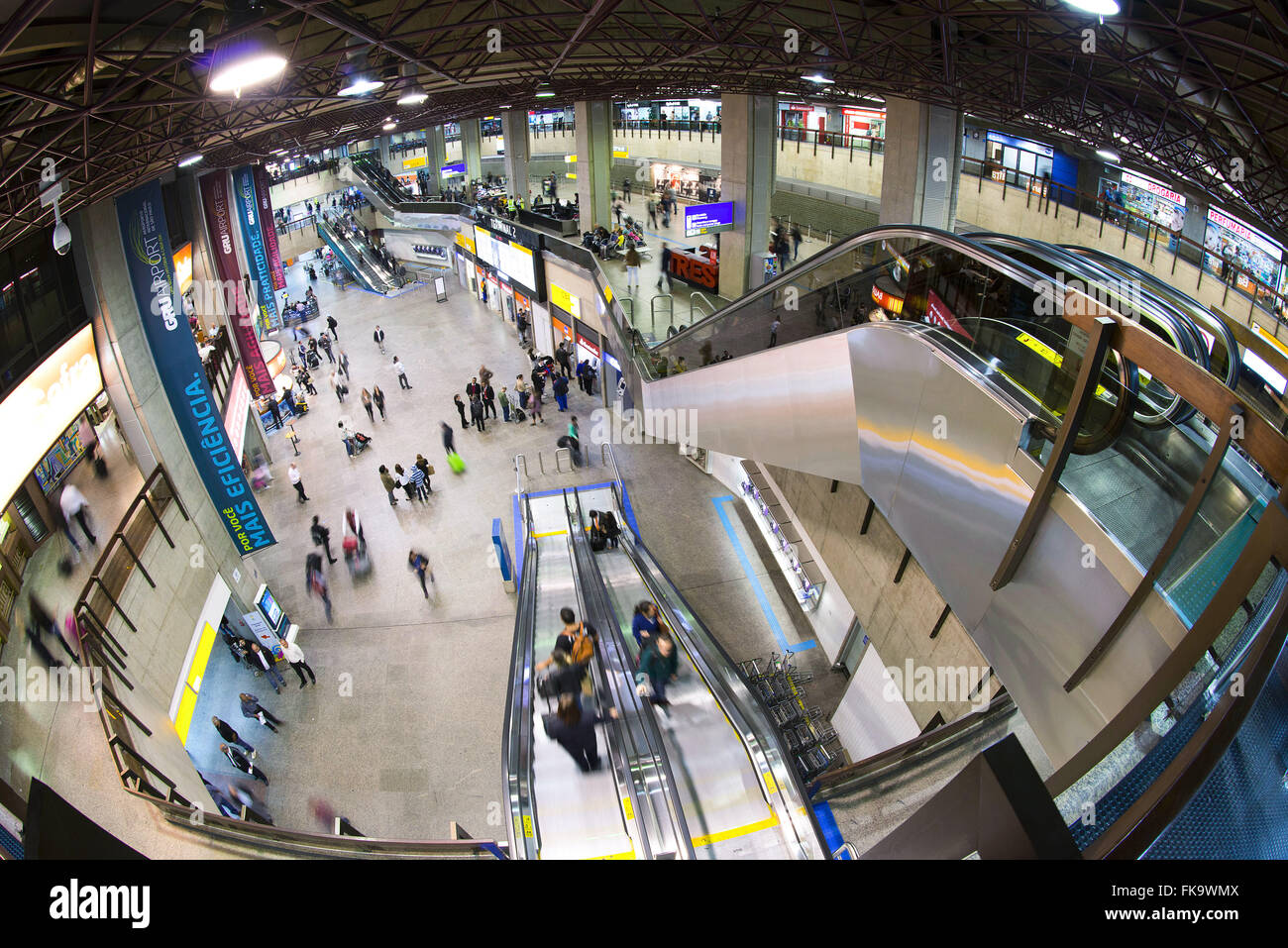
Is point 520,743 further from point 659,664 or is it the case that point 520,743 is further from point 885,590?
point 885,590

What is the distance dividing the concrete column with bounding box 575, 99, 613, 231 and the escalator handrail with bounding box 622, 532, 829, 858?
1923 cm

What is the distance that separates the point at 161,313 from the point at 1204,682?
1307 centimetres

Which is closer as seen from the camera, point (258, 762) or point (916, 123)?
point (258, 762)

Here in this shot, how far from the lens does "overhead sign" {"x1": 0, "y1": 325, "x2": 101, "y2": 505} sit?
25.9ft

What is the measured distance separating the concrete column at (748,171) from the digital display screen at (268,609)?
15.8 metres

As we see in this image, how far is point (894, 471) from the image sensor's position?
7.19 meters

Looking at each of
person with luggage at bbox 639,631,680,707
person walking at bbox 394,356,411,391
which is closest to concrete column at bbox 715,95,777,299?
person walking at bbox 394,356,411,391

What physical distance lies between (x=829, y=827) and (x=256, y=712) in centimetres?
866

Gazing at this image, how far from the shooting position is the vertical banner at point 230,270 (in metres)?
15.7

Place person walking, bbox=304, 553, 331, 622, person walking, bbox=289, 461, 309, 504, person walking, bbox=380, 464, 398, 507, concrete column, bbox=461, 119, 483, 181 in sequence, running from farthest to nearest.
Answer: concrete column, bbox=461, 119, 483, 181 → person walking, bbox=289, 461, 309, 504 → person walking, bbox=380, 464, 398, 507 → person walking, bbox=304, 553, 331, 622

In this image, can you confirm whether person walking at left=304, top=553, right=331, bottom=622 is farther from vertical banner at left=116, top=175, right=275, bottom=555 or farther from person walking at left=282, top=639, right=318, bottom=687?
person walking at left=282, top=639, right=318, bottom=687
